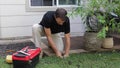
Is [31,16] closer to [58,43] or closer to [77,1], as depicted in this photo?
[77,1]

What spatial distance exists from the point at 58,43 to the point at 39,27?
0.57 meters

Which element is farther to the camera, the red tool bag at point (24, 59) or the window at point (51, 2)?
the window at point (51, 2)

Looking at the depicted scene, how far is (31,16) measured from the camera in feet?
23.3


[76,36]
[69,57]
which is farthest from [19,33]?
[69,57]

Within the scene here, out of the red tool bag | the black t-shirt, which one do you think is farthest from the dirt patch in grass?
the red tool bag

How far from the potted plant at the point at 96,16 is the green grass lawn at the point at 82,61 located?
1.09 feet

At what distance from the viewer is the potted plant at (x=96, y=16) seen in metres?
5.30

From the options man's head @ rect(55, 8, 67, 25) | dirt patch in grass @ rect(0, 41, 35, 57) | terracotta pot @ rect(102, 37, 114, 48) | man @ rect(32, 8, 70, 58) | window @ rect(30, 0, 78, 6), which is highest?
window @ rect(30, 0, 78, 6)

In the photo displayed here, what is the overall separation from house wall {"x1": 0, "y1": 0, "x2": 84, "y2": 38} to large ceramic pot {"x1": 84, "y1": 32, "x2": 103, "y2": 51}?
191 cm

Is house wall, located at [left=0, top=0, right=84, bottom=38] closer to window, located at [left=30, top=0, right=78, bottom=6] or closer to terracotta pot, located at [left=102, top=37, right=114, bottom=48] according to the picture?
window, located at [left=30, top=0, right=78, bottom=6]

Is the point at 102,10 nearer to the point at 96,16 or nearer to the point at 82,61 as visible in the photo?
the point at 96,16

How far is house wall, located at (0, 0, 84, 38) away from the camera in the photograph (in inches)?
269

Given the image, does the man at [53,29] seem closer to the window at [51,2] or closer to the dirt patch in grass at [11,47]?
the dirt patch in grass at [11,47]

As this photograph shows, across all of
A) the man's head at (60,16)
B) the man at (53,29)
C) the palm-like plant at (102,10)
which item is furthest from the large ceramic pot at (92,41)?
the man's head at (60,16)
